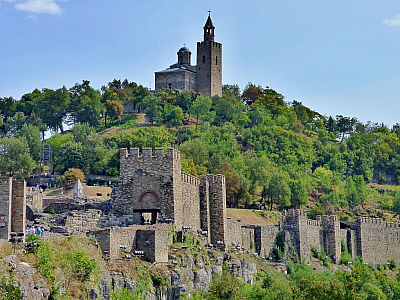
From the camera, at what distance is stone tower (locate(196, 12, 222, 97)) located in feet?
332

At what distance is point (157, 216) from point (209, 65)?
63.6 meters

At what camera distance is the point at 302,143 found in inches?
3875

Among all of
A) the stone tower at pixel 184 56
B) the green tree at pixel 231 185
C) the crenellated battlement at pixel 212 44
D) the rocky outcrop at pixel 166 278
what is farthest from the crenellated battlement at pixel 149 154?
the stone tower at pixel 184 56

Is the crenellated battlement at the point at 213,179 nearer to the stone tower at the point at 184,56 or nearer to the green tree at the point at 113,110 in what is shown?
the green tree at the point at 113,110

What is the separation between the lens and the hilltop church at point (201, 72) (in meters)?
102

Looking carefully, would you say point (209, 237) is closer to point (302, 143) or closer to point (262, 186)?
point (262, 186)

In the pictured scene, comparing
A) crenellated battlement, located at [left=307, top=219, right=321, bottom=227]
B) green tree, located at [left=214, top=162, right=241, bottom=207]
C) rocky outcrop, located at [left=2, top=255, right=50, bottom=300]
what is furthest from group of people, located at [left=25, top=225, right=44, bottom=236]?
green tree, located at [left=214, top=162, right=241, bottom=207]

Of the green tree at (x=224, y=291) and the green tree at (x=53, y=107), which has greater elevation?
the green tree at (x=53, y=107)

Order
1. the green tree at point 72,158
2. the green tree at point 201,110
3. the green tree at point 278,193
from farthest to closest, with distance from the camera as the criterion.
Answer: the green tree at point 201,110 → the green tree at point 72,158 → the green tree at point 278,193

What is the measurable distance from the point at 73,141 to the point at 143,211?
40.4m

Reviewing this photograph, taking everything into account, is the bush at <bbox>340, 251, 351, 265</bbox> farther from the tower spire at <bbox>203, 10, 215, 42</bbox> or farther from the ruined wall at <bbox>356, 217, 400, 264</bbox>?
the tower spire at <bbox>203, 10, 215, 42</bbox>

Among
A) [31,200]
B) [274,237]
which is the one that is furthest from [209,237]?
[274,237]

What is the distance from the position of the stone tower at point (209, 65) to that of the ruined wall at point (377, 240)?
127 ft

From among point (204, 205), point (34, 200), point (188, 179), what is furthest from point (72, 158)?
point (188, 179)
